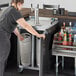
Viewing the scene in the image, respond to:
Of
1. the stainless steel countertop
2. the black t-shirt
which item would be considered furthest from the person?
the stainless steel countertop

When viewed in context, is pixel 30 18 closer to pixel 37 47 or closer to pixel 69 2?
pixel 37 47

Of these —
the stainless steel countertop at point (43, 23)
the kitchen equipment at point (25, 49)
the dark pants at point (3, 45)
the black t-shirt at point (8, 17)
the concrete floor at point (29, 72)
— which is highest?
the black t-shirt at point (8, 17)

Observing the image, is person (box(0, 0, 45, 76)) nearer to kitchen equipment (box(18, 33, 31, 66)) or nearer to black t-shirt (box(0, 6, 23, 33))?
black t-shirt (box(0, 6, 23, 33))

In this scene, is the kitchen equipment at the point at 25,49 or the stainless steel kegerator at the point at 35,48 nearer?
the stainless steel kegerator at the point at 35,48

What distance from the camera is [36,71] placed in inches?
142

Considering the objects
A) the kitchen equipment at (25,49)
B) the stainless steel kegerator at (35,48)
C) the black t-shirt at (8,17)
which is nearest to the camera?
the black t-shirt at (8,17)

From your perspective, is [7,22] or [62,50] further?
[62,50]

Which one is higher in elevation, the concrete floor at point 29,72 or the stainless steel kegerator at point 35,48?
the stainless steel kegerator at point 35,48

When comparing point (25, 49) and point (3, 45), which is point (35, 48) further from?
point (3, 45)

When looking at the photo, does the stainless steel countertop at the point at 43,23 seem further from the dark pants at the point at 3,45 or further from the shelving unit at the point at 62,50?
the dark pants at the point at 3,45

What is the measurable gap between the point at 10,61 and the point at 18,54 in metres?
0.38

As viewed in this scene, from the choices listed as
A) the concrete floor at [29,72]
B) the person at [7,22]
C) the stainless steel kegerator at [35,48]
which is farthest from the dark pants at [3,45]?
the concrete floor at [29,72]

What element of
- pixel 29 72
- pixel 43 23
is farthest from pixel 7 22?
pixel 29 72

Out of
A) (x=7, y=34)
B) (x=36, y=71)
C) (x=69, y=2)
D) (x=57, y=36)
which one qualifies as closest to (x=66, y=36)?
(x=57, y=36)
